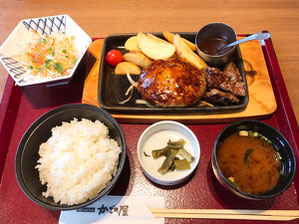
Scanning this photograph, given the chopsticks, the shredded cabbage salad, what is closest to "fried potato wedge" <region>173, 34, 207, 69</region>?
the shredded cabbage salad

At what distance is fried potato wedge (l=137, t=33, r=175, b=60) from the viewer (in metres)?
2.45

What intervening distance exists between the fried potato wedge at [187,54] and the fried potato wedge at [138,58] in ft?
1.17

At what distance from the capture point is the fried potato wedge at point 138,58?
2479mm

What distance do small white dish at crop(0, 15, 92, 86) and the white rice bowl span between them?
64cm

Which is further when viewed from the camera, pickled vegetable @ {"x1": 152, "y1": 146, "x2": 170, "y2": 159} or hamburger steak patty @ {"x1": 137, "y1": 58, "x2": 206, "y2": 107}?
hamburger steak patty @ {"x1": 137, "y1": 58, "x2": 206, "y2": 107}

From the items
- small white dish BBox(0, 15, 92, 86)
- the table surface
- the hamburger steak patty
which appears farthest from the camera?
the table surface

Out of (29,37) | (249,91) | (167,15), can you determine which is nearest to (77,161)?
(29,37)

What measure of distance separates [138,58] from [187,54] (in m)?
0.55

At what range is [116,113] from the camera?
7.29 ft

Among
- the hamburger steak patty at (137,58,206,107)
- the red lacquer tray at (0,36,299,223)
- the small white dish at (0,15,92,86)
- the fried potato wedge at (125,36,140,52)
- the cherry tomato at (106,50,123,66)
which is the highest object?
the small white dish at (0,15,92,86)

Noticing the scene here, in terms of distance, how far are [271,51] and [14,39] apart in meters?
3.01

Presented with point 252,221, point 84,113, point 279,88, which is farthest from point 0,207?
point 279,88

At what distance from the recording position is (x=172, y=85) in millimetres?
2146

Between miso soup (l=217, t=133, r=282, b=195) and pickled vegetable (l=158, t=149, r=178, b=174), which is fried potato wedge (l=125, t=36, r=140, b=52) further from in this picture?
miso soup (l=217, t=133, r=282, b=195)
